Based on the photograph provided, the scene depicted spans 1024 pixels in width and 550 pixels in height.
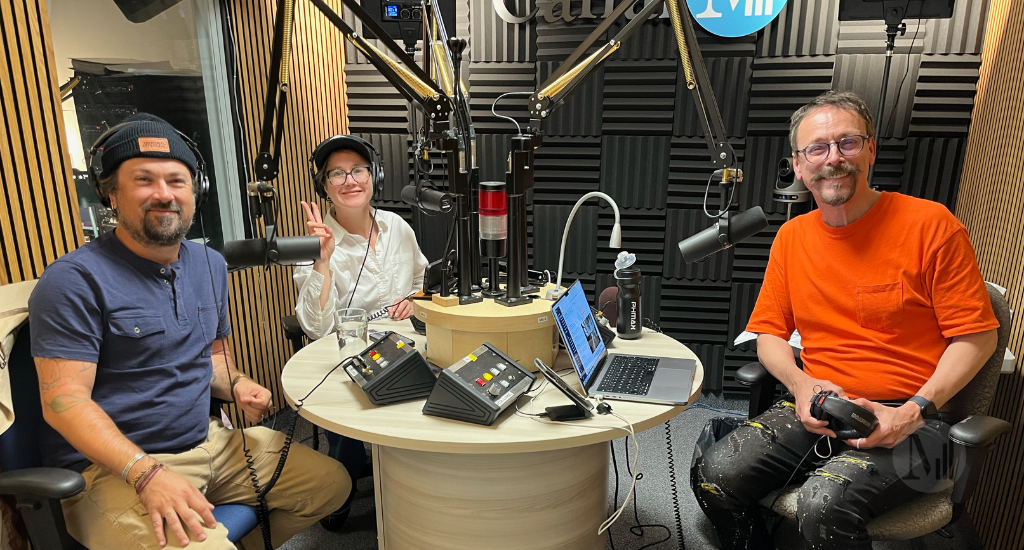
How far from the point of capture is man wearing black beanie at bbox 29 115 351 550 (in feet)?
5.49

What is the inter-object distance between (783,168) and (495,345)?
2.34 metres

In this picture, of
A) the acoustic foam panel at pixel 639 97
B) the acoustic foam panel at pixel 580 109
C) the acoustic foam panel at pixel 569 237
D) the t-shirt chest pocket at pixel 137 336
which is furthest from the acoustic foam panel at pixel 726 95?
the t-shirt chest pocket at pixel 137 336

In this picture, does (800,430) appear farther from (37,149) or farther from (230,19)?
(230,19)

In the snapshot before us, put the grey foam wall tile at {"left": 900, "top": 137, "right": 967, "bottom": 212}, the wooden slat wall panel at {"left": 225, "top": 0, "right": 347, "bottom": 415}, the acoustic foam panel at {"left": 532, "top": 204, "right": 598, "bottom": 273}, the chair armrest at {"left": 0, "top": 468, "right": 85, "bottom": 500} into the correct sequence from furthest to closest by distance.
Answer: the acoustic foam panel at {"left": 532, "top": 204, "right": 598, "bottom": 273} → the grey foam wall tile at {"left": 900, "top": 137, "right": 967, "bottom": 212} → the wooden slat wall panel at {"left": 225, "top": 0, "right": 347, "bottom": 415} → the chair armrest at {"left": 0, "top": 468, "right": 85, "bottom": 500}

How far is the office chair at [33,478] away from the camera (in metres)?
1.50

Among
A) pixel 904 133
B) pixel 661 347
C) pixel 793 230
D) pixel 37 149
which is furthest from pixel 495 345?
pixel 904 133

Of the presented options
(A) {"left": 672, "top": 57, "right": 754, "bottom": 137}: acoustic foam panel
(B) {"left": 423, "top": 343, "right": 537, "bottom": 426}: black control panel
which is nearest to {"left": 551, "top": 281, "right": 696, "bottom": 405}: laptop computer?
(B) {"left": 423, "top": 343, "right": 537, "bottom": 426}: black control panel

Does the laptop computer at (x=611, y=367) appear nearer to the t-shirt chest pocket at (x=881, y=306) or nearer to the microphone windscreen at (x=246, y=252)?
the t-shirt chest pocket at (x=881, y=306)

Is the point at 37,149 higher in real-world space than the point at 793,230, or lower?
higher

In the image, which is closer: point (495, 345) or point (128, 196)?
point (128, 196)

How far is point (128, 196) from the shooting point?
71.9 inches

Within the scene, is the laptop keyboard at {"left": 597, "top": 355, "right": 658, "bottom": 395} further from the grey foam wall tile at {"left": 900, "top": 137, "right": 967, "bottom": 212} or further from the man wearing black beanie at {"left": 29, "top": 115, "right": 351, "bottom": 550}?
the grey foam wall tile at {"left": 900, "top": 137, "right": 967, "bottom": 212}

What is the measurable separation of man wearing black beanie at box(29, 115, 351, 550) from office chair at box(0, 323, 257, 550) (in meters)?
0.06

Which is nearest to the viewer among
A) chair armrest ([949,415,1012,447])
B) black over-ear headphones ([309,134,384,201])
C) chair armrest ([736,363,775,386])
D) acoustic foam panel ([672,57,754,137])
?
chair armrest ([949,415,1012,447])
